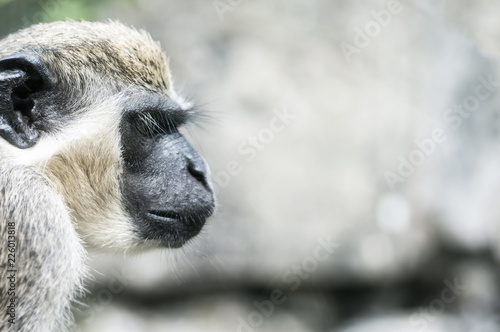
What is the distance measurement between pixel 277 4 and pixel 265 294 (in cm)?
464

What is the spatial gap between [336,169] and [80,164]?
5.93 meters

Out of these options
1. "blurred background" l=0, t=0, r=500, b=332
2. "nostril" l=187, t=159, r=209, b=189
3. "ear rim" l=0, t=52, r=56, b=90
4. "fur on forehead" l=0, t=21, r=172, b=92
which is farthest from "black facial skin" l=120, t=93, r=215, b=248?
"blurred background" l=0, t=0, r=500, b=332

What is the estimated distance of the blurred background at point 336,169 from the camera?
28.1ft

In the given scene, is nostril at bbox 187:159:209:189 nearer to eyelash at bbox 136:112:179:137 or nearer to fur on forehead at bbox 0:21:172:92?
eyelash at bbox 136:112:179:137

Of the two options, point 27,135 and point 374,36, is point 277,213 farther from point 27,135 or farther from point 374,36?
point 27,135

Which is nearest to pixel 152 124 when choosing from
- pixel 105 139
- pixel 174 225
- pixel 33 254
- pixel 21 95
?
pixel 105 139

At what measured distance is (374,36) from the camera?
9641mm

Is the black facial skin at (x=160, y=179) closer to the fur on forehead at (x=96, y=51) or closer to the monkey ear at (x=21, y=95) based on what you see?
the fur on forehead at (x=96, y=51)

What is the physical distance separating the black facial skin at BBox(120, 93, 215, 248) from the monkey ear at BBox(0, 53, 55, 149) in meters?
0.59

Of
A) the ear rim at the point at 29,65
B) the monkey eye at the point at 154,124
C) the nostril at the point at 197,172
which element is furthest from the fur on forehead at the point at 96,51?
the nostril at the point at 197,172

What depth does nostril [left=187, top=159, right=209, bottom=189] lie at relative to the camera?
13.5ft


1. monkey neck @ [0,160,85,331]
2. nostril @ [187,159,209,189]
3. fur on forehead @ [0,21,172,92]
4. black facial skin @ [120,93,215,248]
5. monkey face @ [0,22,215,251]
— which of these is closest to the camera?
monkey neck @ [0,160,85,331]

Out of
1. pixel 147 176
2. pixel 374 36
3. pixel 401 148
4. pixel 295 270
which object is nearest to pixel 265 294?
pixel 295 270

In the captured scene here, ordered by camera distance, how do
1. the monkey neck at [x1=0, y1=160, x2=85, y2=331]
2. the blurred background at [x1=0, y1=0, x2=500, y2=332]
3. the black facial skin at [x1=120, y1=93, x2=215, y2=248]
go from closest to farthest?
the monkey neck at [x1=0, y1=160, x2=85, y2=331]
the black facial skin at [x1=120, y1=93, x2=215, y2=248]
the blurred background at [x1=0, y1=0, x2=500, y2=332]
